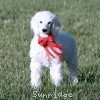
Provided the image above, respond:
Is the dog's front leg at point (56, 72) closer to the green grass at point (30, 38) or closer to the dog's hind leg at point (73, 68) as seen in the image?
the green grass at point (30, 38)

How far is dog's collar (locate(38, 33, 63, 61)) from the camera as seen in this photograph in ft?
21.1

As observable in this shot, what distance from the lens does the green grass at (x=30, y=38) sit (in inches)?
249

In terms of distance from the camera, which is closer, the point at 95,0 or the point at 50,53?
the point at 50,53

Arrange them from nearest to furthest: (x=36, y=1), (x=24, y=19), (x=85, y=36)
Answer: (x=85, y=36) < (x=24, y=19) < (x=36, y=1)

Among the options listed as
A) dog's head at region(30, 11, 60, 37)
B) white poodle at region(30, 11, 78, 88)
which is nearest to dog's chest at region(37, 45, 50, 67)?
white poodle at region(30, 11, 78, 88)

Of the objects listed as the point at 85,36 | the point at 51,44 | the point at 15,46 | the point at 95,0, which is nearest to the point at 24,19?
the point at 85,36

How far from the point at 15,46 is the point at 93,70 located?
8.16 ft

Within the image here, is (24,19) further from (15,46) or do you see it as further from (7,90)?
(7,90)

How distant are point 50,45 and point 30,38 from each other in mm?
4249

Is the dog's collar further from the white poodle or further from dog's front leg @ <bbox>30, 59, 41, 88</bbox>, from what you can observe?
dog's front leg @ <bbox>30, 59, 41, 88</bbox>

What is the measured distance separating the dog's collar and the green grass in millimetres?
430

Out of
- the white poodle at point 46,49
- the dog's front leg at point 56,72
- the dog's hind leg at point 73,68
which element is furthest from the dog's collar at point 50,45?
the dog's hind leg at point 73,68

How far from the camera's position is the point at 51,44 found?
6.53 m

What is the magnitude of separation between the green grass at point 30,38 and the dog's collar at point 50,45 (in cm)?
43
